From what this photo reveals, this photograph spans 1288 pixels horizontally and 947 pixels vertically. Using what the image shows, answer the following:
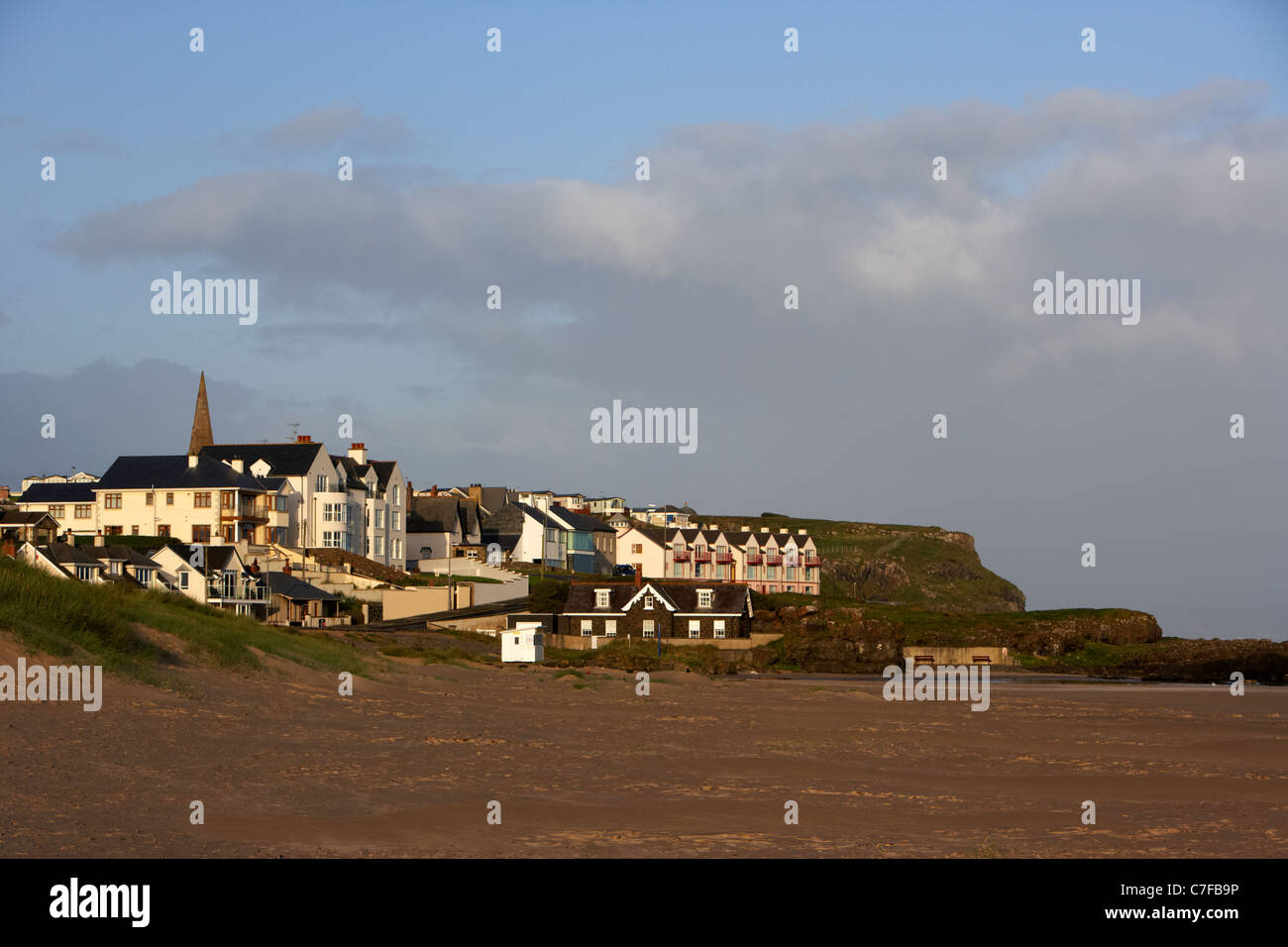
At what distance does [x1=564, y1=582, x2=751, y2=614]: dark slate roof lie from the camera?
7419cm

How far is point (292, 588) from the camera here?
237ft

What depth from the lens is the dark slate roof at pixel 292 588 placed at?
71438 mm

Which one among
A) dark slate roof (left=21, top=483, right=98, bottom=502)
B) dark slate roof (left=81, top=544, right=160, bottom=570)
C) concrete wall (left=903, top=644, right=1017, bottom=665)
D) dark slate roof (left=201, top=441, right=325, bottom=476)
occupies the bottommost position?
concrete wall (left=903, top=644, right=1017, bottom=665)

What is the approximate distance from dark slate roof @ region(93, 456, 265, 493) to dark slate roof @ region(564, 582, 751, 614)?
2620cm

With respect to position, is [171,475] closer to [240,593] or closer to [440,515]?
[240,593]

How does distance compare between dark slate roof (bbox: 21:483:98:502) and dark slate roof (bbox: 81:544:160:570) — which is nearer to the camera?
dark slate roof (bbox: 81:544:160:570)

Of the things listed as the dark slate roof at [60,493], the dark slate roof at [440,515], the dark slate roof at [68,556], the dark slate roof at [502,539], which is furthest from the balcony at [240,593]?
the dark slate roof at [502,539]

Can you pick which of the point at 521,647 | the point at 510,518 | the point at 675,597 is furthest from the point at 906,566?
the point at 521,647

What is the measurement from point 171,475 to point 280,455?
8.23m

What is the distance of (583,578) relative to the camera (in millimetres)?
100688

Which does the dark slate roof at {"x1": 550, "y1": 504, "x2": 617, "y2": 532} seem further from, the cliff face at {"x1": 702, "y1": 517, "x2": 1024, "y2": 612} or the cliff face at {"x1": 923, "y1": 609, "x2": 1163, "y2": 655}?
the cliff face at {"x1": 923, "y1": 609, "x2": 1163, "y2": 655}

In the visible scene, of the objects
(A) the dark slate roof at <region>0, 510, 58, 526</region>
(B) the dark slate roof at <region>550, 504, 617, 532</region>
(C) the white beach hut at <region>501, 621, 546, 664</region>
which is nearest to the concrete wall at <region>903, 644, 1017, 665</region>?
(C) the white beach hut at <region>501, 621, 546, 664</region>
